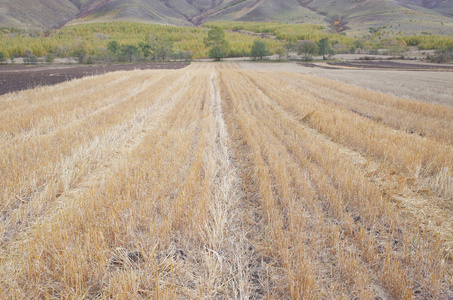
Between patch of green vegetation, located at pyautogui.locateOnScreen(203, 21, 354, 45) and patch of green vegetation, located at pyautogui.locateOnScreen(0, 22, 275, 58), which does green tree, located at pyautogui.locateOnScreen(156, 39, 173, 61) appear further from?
patch of green vegetation, located at pyautogui.locateOnScreen(203, 21, 354, 45)

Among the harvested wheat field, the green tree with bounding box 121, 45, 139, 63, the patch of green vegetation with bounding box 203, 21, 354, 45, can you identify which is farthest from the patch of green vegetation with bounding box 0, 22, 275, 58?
the harvested wheat field

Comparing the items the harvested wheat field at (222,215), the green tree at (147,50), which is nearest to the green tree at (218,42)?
the green tree at (147,50)

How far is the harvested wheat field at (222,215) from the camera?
2.12 meters

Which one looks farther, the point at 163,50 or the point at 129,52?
the point at 163,50

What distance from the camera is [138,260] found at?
2357 mm

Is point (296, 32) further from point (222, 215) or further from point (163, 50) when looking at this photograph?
point (222, 215)

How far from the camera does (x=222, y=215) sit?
3234mm

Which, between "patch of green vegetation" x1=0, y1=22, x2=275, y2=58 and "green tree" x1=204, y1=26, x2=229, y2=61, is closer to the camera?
"green tree" x1=204, y1=26, x2=229, y2=61

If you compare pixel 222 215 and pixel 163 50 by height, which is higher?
pixel 163 50

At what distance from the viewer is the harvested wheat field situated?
83.7 inches

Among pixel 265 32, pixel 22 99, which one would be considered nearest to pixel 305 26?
pixel 265 32

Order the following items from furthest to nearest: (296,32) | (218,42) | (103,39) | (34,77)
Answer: (296,32), (103,39), (218,42), (34,77)

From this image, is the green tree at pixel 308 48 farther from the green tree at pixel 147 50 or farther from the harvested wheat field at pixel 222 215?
the harvested wheat field at pixel 222 215

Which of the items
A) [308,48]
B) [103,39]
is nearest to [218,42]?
[308,48]
